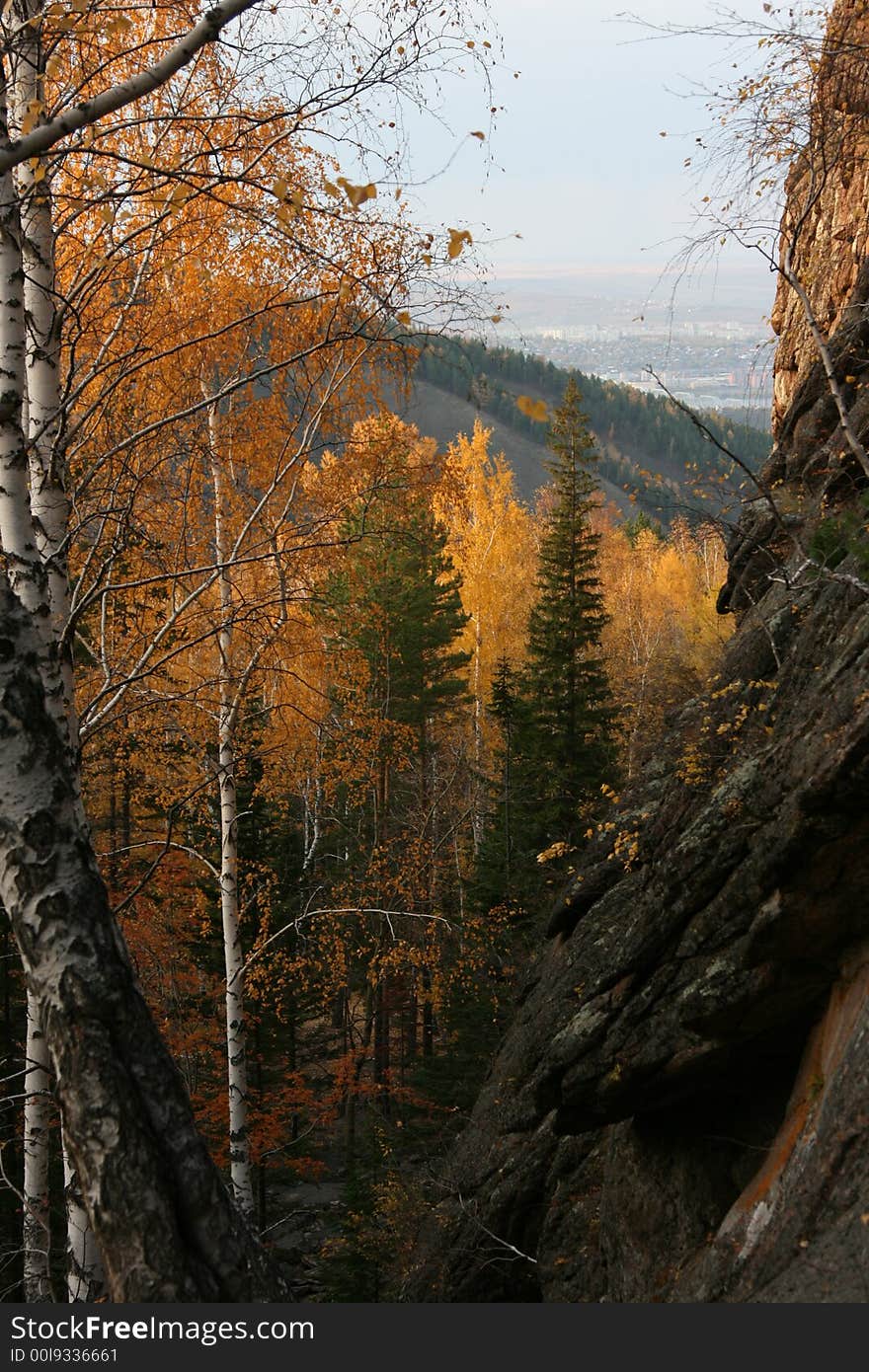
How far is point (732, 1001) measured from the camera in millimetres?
5801

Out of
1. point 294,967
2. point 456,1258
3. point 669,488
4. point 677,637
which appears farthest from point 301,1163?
point 677,637

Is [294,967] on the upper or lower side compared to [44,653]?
lower

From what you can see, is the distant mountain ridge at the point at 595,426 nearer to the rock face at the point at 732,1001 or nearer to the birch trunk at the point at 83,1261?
the rock face at the point at 732,1001

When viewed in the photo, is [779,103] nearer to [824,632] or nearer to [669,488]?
[669,488]

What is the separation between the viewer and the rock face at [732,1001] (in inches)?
196

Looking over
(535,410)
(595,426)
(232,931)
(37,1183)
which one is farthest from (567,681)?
(595,426)

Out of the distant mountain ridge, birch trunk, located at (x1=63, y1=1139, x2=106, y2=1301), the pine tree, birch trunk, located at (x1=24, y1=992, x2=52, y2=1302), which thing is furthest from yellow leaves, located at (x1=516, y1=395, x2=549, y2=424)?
the distant mountain ridge

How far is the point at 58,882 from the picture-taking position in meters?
2.70

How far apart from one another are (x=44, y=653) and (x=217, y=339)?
478cm

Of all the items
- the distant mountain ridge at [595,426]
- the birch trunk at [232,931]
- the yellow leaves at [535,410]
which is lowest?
the birch trunk at [232,931]

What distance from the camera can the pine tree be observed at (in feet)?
60.3

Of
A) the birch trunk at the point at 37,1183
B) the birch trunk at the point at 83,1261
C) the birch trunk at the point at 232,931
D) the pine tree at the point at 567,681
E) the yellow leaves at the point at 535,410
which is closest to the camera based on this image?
the yellow leaves at the point at 535,410

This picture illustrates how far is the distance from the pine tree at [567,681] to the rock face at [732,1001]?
27.9ft

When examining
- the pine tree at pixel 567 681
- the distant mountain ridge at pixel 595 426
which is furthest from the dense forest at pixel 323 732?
the distant mountain ridge at pixel 595 426
